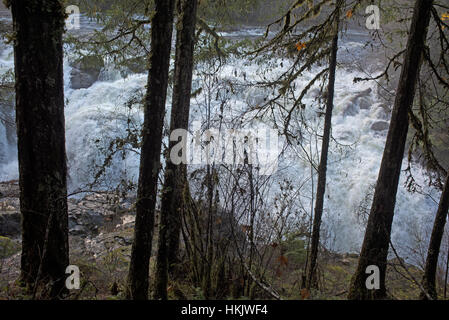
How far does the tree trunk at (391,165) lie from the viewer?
391 cm

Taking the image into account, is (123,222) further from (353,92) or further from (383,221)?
(353,92)

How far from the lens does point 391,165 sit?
4.16 metres

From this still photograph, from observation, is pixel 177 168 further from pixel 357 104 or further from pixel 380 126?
pixel 357 104

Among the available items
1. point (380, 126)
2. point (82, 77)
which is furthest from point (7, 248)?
point (380, 126)

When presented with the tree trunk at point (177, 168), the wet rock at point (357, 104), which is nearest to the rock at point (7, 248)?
the tree trunk at point (177, 168)

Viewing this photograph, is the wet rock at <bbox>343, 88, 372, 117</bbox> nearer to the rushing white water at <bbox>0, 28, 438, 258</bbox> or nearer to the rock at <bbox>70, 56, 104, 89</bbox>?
the rushing white water at <bbox>0, 28, 438, 258</bbox>

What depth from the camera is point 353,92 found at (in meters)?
15.5

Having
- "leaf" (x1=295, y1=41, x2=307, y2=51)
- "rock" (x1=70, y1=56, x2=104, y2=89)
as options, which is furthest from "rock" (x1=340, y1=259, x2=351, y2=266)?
"rock" (x1=70, y1=56, x2=104, y2=89)

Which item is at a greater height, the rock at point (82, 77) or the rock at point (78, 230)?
the rock at point (82, 77)

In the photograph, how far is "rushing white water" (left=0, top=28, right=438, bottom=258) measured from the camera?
10.3 metres

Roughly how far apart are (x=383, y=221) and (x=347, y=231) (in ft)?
21.2

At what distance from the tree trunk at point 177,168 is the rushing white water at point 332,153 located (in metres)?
4.73

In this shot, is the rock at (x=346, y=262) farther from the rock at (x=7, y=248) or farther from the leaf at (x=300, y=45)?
the rock at (x=7, y=248)

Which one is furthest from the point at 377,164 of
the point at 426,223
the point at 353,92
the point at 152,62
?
the point at 152,62
